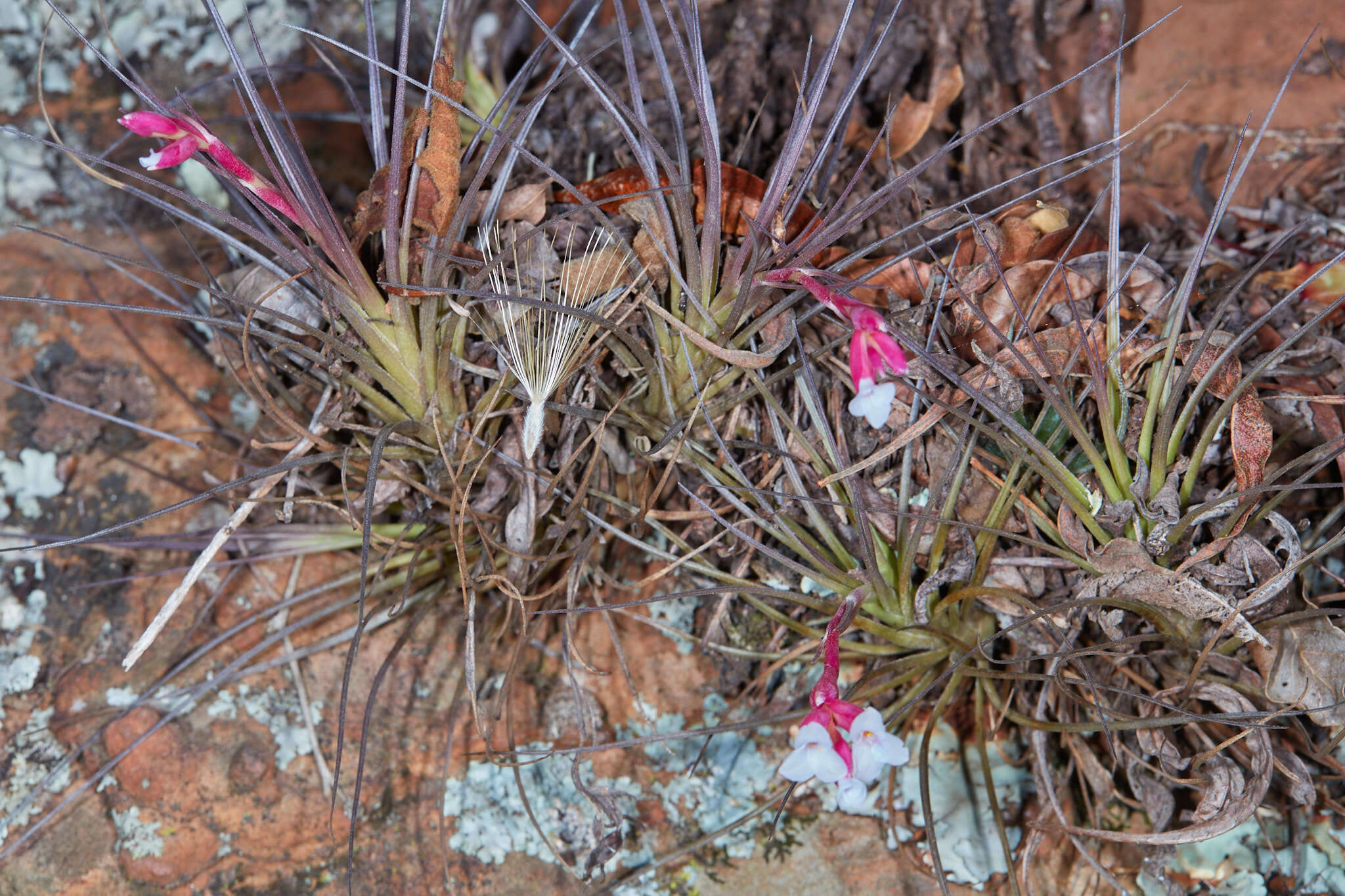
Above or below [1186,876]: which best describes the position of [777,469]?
above

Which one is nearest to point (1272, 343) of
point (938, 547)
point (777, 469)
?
point (938, 547)

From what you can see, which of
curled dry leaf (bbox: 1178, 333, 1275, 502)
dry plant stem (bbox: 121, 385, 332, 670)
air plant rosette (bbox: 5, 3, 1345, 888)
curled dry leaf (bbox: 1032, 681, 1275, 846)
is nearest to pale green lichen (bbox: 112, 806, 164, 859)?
air plant rosette (bbox: 5, 3, 1345, 888)

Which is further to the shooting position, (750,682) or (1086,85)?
(1086,85)

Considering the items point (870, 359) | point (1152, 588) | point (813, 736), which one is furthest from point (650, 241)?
point (1152, 588)

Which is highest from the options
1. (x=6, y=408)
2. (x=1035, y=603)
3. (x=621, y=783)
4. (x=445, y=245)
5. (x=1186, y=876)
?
(x=445, y=245)

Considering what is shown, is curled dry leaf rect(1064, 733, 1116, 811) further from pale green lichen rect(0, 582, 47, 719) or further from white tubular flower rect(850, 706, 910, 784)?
pale green lichen rect(0, 582, 47, 719)

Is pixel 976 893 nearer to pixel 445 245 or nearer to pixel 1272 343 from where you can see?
pixel 1272 343
